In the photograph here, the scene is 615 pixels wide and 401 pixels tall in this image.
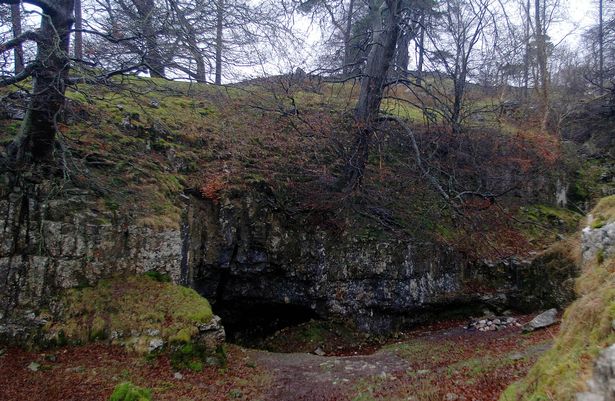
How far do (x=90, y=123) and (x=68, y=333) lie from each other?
524 cm

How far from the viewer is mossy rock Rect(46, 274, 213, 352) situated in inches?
285

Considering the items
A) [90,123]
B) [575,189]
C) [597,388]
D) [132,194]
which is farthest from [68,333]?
[575,189]

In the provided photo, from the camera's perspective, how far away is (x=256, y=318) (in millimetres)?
11680

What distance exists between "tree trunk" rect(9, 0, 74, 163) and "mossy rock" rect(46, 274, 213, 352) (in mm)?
2848

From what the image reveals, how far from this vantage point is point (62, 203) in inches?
320

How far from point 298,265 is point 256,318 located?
2.01m

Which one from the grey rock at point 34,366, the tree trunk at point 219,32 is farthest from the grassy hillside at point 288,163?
the grey rock at point 34,366

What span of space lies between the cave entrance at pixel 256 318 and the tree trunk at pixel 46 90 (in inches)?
220

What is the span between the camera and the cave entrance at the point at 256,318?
11235 millimetres

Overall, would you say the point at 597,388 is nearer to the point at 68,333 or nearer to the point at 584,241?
the point at 584,241

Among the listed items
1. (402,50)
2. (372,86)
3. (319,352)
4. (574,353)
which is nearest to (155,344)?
(319,352)

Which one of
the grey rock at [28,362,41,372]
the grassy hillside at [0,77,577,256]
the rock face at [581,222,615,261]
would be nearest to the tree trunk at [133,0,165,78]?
the grassy hillside at [0,77,577,256]

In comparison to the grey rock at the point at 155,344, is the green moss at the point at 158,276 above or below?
above

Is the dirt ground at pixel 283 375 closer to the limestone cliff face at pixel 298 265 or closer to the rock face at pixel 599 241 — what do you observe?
the rock face at pixel 599 241
